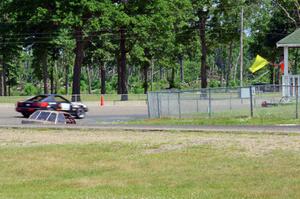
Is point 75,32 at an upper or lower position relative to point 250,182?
upper

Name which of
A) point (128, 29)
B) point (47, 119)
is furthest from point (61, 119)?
point (128, 29)

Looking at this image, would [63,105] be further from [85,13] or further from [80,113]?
[85,13]

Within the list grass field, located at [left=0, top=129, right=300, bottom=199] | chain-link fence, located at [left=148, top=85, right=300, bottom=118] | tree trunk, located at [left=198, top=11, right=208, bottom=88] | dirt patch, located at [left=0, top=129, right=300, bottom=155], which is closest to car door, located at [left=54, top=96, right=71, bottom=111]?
chain-link fence, located at [left=148, top=85, right=300, bottom=118]

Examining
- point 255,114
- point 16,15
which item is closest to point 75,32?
point 16,15

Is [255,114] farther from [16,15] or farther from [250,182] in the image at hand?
[16,15]

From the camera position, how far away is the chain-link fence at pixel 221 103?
3363 cm

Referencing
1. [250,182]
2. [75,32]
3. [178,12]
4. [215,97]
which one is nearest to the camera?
[250,182]

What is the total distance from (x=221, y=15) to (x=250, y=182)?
217 ft

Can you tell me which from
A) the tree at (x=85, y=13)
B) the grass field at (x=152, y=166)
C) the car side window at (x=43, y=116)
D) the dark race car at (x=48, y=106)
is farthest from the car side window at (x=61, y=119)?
the tree at (x=85, y=13)

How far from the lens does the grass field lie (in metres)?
12.2

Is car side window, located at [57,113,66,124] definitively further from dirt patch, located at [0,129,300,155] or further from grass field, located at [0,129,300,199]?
grass field, located at [0,129,300,199]

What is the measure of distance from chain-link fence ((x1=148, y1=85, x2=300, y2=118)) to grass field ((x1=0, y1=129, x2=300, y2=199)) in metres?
11.1

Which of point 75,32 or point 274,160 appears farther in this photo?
point 75,32

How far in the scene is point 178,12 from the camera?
7194cm
